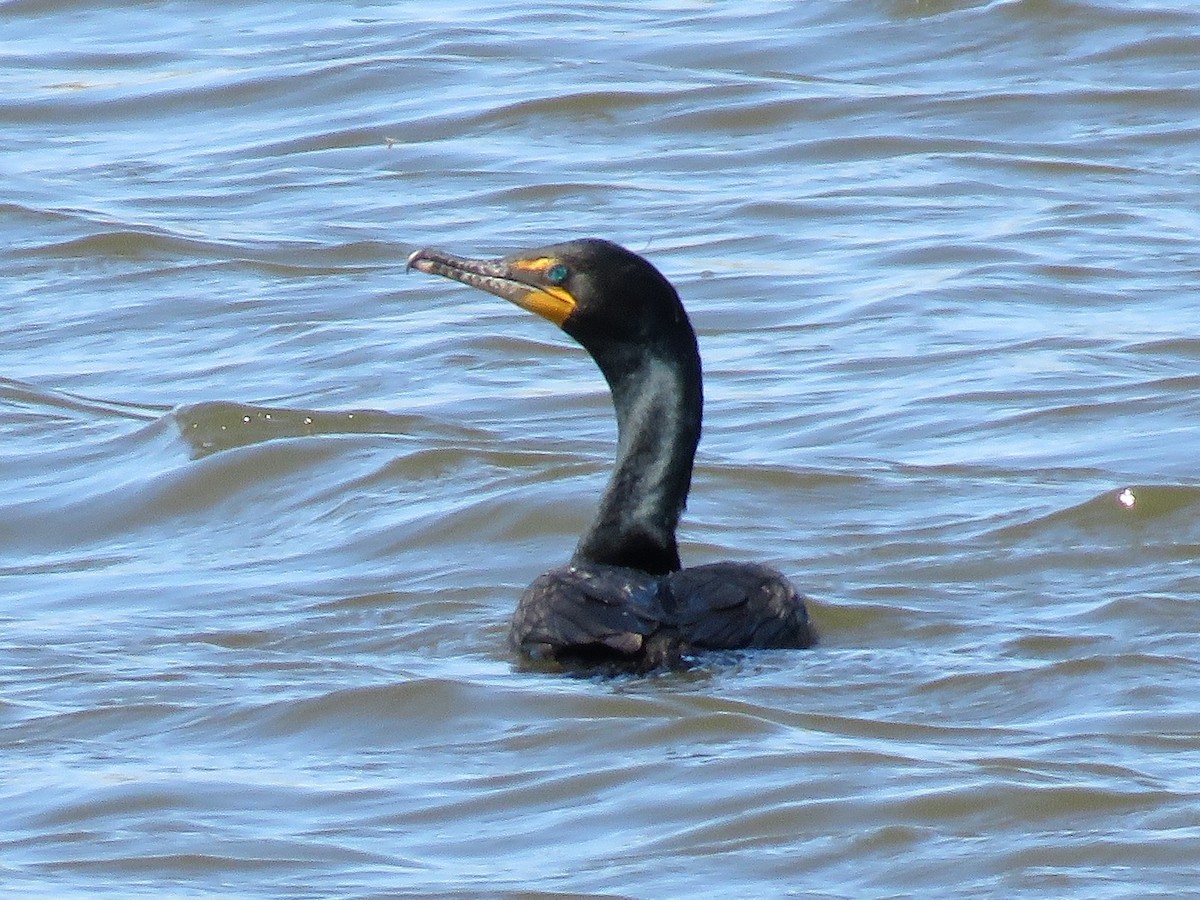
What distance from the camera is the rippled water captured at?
6.35 m

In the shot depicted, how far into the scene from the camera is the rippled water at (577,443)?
6.35 m

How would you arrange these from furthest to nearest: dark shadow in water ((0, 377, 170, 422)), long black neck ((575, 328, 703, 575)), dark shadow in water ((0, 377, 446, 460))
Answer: dark shadow in water ((0, 377, 170, 422)) < dark shadow in water ((0, 377, 446, 460)) < long black neck ((575, 328, 703, 575))

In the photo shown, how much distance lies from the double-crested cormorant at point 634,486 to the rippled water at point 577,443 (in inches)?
4.9

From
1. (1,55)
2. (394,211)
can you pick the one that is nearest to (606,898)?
(394,211)

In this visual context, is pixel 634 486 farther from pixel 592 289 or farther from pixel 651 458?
pixel 592 289

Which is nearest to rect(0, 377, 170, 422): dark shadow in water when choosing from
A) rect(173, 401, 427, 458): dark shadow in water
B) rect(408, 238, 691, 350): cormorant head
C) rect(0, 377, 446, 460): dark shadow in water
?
rect(0, 377, 446, 460): dark shadow in water

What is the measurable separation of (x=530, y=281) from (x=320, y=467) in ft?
7.81

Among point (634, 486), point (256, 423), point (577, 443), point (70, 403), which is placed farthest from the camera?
point (70, 403)

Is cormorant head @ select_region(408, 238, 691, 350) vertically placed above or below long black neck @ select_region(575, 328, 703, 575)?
above

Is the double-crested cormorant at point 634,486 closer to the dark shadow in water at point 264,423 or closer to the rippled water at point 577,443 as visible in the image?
the rippled water at point 577,443

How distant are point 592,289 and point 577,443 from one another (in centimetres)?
241

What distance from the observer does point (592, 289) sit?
25.4 ft

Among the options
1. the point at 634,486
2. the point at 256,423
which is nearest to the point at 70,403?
the point at 256,423

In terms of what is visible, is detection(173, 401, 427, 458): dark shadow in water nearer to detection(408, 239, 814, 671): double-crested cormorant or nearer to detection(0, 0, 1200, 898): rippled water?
detection(0, 0, 1200, 898): rippled water
